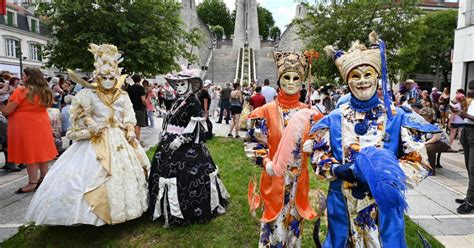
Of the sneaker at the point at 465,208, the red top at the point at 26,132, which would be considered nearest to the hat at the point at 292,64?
the sneaker at the point at 465,208

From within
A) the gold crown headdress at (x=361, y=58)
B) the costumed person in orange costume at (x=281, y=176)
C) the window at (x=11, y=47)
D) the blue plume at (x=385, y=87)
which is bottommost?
the costumed person in orange costume at (x=281, y=176)

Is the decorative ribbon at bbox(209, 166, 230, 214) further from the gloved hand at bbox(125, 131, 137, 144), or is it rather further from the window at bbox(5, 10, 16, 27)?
A: the window at bbox(5, 10, 16, 27)

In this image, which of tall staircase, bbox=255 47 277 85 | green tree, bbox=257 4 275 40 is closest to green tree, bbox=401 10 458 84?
tall staircase, bbox=255 47 277 85

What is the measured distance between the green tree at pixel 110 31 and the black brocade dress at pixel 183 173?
7.47 metres

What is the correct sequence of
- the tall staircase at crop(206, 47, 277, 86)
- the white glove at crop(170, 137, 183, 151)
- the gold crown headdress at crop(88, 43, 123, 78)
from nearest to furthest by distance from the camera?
the white glove at crop(170, 137, 183, 151) < the gold crown headdress at crop(88, 43, 123, 78) < the tall staircase at crop(206, 47, 277, 86)

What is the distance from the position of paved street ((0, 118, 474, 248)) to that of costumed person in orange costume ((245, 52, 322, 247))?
215 centimetres

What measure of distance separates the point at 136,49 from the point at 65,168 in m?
8.32

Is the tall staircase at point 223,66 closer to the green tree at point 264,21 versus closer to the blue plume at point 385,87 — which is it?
the green tree at point 264,21

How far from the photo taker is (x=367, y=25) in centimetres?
1369

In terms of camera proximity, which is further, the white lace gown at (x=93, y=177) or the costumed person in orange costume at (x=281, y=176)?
the white lace gown at (x=93, y=177)

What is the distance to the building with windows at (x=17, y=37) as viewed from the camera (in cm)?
3200

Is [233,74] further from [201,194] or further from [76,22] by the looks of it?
[201,194]

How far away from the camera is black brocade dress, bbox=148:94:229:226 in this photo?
415cm

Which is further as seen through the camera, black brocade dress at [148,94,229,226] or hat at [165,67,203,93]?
hat at [165,67,203,93]
